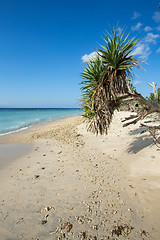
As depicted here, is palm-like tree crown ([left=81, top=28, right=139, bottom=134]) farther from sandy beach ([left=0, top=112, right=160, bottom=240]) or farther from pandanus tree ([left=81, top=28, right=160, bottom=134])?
sandy beach ([left=0, top=112, right=160, bottom=240])

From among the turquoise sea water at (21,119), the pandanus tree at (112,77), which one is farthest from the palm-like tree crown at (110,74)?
the turquoise sea water at (21,119)

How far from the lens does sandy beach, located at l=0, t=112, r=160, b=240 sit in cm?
314

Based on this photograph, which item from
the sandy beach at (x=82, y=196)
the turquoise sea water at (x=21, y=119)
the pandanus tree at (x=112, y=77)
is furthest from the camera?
the turquoise sea water at (x=21, y=119)

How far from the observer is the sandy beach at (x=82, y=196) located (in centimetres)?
314

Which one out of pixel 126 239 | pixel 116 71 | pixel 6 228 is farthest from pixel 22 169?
pixel 116 71

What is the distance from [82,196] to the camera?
4.25m

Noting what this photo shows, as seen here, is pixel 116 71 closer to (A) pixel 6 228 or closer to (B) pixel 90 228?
(B) pixel 90 228

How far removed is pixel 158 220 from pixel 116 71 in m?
4.88

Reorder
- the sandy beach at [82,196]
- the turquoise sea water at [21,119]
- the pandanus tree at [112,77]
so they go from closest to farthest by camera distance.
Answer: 1. the sandy beach at [82,196]
2. the pandanus tree at [112,77]
3. the turquoise sea water at [21,119]

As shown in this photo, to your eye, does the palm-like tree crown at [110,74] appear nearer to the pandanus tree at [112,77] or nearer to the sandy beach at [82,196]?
the pandanus tree at [112,77]

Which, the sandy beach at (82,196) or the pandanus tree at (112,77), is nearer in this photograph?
the sandy beach at (82,196)

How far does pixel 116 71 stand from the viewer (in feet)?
17.7

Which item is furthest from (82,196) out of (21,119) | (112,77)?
(21,119)

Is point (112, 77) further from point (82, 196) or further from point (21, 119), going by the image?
point (21, 119)
